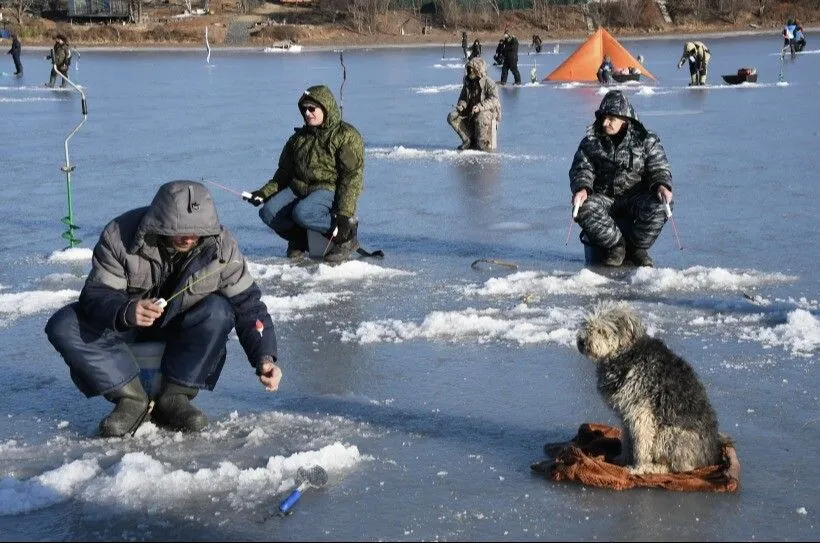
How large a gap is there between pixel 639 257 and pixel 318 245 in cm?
243

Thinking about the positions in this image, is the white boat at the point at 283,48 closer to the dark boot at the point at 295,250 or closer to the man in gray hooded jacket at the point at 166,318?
the dark boot at the point at 295,250

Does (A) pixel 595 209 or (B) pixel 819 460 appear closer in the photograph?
(B) pixel 819 460

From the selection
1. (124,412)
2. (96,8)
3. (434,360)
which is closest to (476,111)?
(434,360)

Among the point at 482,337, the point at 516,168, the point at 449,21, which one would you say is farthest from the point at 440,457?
the point at 449,21

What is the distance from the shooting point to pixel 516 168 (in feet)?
47.8

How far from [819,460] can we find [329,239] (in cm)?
495

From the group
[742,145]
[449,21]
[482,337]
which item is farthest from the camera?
[449,21]

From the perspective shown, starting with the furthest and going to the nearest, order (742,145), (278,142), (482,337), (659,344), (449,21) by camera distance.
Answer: (449,21) → (278,142) → (742,145) → (482,337) → (659,344)

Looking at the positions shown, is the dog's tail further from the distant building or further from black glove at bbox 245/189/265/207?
the distant building

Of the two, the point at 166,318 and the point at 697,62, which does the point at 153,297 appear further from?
the point at 697,62

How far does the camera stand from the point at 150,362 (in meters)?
5.51

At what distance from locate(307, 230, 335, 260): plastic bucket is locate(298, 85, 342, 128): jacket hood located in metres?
0.83

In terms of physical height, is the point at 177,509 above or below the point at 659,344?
below

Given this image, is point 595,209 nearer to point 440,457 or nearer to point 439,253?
point 439,253
